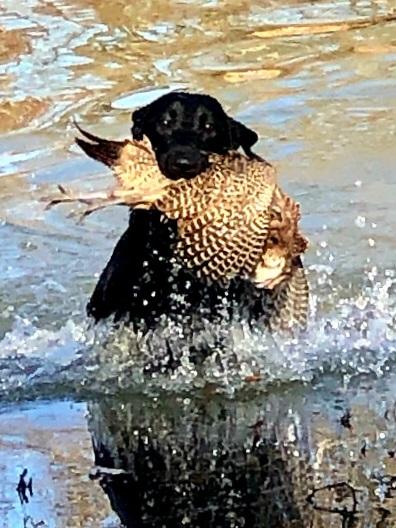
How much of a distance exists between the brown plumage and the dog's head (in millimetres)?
42

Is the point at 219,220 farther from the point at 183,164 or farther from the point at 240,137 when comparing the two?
the point at 240,137

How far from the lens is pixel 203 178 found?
5.29m

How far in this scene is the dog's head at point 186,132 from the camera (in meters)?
5.26

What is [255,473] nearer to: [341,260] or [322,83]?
[341,260]

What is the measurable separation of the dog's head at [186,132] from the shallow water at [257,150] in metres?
0.58

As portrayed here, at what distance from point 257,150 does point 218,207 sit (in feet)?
11.1

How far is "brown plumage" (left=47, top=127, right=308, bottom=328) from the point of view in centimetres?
522

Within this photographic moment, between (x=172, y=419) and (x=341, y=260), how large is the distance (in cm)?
230

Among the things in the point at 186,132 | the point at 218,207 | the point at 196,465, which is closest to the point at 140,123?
the point at 186,132

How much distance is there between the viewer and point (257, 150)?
28.2ft

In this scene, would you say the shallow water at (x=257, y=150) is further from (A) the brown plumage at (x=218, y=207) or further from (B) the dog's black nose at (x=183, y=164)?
(B) the dog's black nose at (x=183, y=164)

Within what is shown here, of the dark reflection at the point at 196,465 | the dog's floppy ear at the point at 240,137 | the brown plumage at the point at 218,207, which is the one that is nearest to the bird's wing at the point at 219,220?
the brown plumage at the point at 218,207

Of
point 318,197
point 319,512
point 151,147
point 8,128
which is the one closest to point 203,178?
point 151,147

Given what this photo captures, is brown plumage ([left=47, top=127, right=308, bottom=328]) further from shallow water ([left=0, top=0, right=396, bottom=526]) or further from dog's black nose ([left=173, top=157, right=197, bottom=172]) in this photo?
shallow water ([left=0, top=0, right=396, bottom=526])
